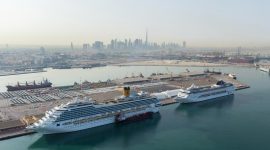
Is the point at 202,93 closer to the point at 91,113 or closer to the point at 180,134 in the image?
the point at 180,134

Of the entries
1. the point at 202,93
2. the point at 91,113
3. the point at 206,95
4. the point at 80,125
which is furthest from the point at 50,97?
the point at 206,95

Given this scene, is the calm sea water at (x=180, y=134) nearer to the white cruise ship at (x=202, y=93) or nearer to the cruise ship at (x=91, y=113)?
the cruise ship at (x=91, y=113)

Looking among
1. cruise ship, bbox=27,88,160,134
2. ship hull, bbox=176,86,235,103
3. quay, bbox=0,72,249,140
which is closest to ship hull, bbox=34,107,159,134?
cruise ship, bbox=27,88,160,134

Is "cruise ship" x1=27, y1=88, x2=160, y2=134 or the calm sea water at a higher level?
"cruise ship" x1=27, y1=88, x2=160, y2=134

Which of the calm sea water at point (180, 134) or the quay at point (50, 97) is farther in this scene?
the quay at point (50, 97)

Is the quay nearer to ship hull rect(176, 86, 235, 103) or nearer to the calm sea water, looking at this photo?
→ ship hull rect(176, 86, 235, 103)

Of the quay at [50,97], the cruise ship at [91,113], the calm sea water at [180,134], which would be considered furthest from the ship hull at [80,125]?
the quay at [50,97]

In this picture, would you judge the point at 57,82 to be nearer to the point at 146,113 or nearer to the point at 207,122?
the point at 146,113

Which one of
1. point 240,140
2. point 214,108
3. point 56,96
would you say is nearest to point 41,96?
point 56,96
